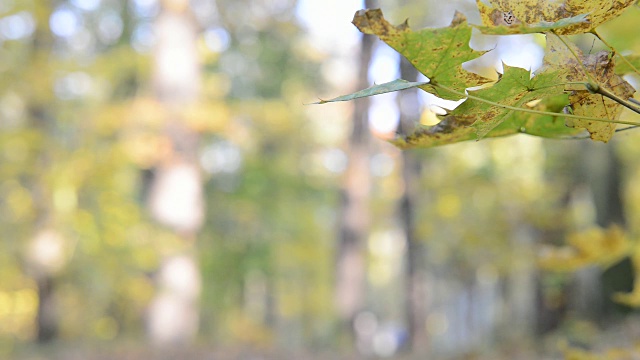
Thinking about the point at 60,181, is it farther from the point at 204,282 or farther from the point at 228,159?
the point at 228,159

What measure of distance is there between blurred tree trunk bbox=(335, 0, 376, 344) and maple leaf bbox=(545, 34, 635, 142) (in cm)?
889

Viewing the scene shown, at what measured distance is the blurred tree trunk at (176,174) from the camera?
Answer: 820 centimetres

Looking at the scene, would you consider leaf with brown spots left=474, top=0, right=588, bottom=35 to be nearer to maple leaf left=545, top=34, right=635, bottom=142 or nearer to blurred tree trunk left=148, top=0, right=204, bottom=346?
maple leaf left=545, top=34, right=635, bottom=142

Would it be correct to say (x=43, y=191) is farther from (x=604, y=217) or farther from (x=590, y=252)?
(x=590, y=252)

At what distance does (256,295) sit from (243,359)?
27.6 m

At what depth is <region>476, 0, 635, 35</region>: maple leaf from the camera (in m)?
0.85

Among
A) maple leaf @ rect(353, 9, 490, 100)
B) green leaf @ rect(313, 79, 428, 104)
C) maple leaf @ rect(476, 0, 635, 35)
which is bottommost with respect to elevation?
green leaf @ rect(313, 79, 428, 104)

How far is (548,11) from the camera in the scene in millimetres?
859

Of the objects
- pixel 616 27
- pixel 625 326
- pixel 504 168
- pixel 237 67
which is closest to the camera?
pixel 616 27

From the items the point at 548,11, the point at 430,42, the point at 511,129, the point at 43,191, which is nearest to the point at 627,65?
the point at 511,129

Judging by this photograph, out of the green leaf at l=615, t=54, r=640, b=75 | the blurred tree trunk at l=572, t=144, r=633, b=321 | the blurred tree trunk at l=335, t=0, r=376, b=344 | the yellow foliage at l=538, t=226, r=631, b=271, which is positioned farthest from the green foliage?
the blurred tree trunk at l=335, t=0, r=376, b=344

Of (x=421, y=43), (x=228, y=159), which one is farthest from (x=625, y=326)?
(x=228, y=159)

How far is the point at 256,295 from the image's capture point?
106 ft

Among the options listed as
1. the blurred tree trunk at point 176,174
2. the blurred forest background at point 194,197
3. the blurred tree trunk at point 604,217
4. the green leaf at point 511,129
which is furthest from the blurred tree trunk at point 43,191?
the green leaf at point 511,129
